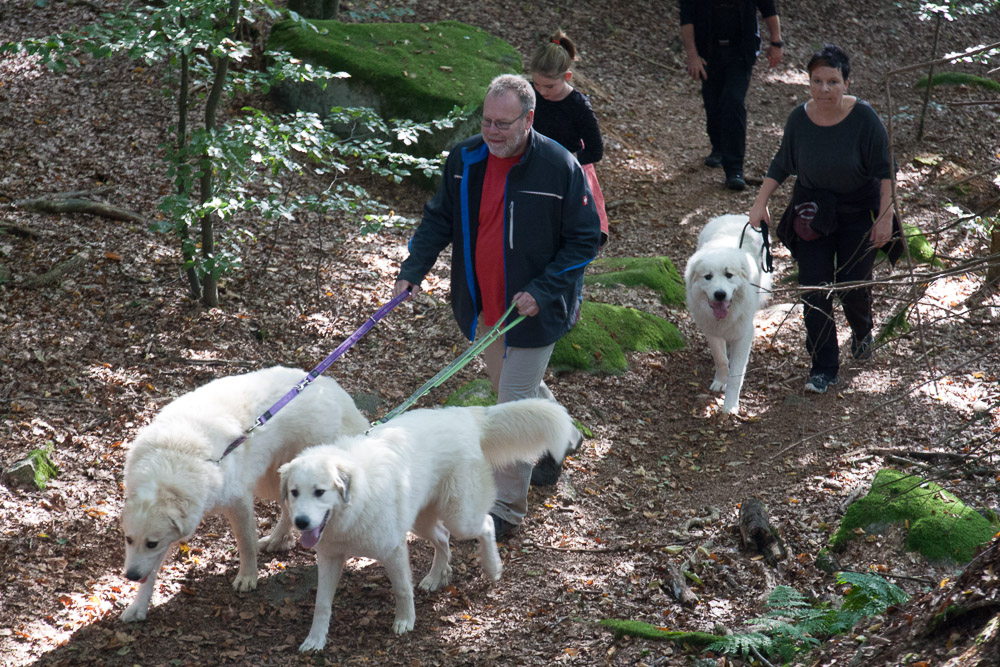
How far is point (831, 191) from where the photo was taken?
5.96 metres

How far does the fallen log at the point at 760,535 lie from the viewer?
14.2 feet

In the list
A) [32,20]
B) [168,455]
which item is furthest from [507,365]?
[32,20]

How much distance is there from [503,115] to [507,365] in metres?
1.40

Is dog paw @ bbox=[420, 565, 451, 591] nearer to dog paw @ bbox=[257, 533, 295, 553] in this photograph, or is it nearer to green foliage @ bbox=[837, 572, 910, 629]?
dog paw @ bbox=[257, 533, 295, 553]

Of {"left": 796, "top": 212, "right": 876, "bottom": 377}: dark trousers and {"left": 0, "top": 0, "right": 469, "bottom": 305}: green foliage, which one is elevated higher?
{"left": 0, "top": 0, "right": 469, "bottom": 305}: green foliage

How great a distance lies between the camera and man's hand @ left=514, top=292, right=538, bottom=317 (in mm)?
4148

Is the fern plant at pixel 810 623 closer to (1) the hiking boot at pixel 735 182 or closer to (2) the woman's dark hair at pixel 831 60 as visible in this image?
(2) the woman's dark hair at pixel 831 60

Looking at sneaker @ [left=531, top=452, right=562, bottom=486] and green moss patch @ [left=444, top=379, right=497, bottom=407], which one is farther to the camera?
green moss patch @ [left=444, top=379, right=497, bottom=407]

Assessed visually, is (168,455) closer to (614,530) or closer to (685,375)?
(614,530)

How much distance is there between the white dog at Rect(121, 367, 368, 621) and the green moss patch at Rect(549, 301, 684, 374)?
242 cm

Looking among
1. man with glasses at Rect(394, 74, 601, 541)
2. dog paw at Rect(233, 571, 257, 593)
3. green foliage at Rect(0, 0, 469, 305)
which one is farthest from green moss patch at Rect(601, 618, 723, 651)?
green foliage at Rect(0, 0, 469, 305)

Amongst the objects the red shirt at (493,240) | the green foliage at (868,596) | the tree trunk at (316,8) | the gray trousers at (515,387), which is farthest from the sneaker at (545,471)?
the tree trunk at (316,8)

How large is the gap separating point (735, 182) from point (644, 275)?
9.21 feet

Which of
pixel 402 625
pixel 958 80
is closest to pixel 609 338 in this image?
pixel 402 625
